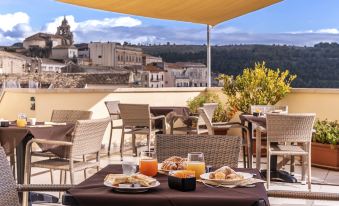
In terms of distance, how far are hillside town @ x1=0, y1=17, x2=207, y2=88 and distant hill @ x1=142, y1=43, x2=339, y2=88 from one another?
228mm

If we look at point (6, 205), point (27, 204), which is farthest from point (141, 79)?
point (6, 205)

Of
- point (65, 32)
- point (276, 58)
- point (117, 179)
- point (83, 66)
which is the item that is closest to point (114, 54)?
point (83, 66)

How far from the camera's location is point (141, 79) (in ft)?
34.5

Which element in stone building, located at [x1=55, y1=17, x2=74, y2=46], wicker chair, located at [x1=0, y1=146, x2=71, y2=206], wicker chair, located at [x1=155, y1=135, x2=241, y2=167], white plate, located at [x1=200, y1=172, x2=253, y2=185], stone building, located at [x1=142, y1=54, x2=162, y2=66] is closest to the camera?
white plate, located at [x1=200, y1=172, x2=253, y2=185]

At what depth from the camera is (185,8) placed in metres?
8.72

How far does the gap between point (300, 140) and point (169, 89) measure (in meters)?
4.45

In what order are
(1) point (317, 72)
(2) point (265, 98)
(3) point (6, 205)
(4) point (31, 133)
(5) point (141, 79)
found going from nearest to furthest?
1. (3) point (6, 205)
2. (4) point (31, 133)
3. (2) point (265, 98)
4. (1) point (317, 72)
5. (5) point (141, 79)

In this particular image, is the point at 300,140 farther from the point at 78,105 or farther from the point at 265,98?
the point at 78,105

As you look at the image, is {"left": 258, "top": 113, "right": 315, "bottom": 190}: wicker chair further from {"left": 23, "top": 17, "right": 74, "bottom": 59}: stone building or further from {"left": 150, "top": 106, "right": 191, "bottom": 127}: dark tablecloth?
{"left": 23, "top": 17, "right": 74, "bottom": 59}: stone building

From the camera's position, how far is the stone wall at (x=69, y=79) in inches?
377

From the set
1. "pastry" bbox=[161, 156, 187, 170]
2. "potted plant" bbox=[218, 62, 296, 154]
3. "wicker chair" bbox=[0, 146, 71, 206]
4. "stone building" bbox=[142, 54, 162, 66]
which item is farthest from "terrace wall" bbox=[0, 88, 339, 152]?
"wicker chair" bbox=[0, 146, 71, 206]

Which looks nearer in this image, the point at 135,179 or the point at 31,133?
the point at 135,179

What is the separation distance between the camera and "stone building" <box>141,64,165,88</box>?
33.7 ft

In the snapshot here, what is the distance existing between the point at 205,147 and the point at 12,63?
25.2 feet
